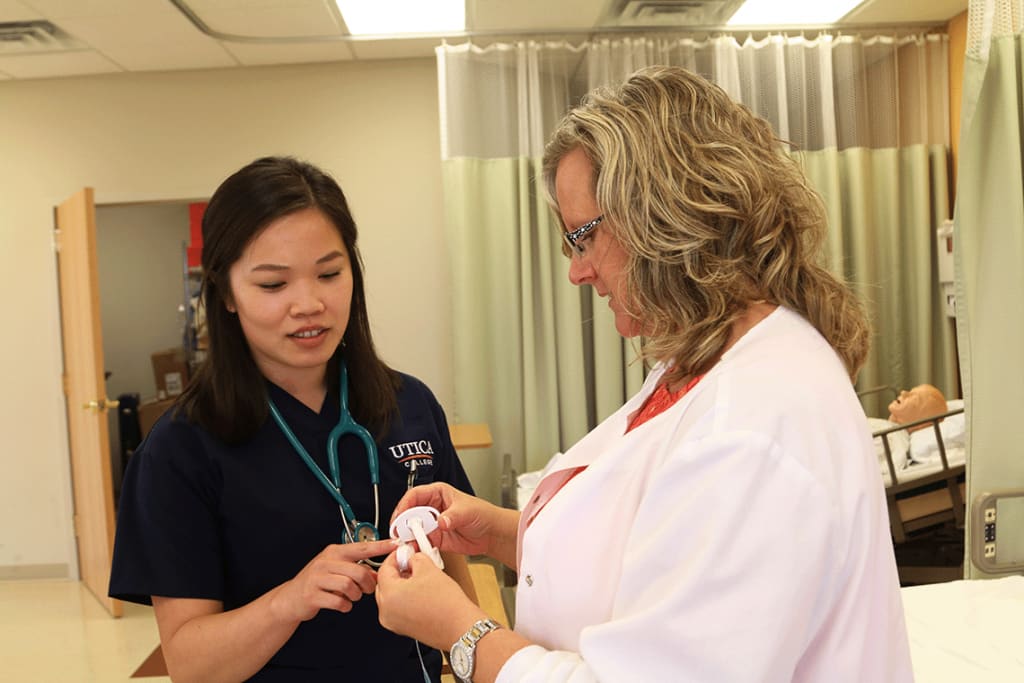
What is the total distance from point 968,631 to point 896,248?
2658 millimetres

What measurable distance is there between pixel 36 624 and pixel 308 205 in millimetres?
3882

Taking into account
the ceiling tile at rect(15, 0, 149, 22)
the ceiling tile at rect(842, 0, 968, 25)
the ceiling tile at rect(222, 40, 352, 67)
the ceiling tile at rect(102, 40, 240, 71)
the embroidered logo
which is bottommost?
the embroidered logo

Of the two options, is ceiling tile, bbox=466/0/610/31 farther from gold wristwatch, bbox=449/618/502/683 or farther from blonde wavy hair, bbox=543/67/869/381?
gold wristwatch, bbox=449/618/502/683

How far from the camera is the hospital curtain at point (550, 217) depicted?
14.0 feet

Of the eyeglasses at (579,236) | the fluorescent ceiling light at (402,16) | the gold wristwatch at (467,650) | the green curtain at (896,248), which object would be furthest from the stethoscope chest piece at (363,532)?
the green curtain at (896,248)

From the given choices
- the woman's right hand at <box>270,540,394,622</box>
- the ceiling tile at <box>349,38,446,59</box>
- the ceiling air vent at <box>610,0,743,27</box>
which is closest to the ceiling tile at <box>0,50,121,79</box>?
the ceiling tile at <box>349,38,446,59</box>

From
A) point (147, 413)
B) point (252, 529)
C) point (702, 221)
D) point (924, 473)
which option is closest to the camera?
point (702, 221)

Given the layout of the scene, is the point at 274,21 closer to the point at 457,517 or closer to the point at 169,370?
the point at 457,517

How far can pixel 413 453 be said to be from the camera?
151 centimetres

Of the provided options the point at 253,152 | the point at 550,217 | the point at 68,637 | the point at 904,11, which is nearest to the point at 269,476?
the point at 550,217

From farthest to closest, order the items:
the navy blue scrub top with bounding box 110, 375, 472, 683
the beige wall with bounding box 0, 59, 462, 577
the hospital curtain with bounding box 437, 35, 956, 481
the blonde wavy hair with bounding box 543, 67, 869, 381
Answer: the beige wall with bounding box 0, 59, 462, 577, the hospital curtain with bounding box 437, 35, 956, 481, the navy blue scrub top with bounding box 110, 375, 472, 683, the blonde wavy hair with bounding box 543, 67, 869, 381

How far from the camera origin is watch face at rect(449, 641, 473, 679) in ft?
3.11

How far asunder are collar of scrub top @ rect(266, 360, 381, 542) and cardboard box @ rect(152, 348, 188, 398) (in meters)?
6.30

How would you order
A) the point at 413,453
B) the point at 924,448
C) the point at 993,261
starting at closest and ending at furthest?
the point at 413,453
the point at 993,261
the point at 924,448
